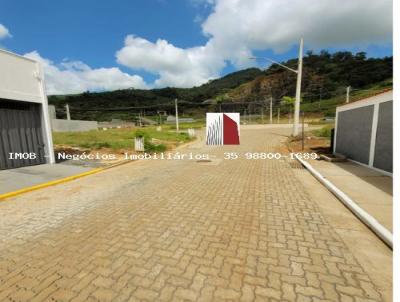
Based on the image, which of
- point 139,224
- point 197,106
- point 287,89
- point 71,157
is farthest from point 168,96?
point 139,224

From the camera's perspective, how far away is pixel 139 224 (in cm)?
420

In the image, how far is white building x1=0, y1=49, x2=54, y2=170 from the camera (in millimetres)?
8617

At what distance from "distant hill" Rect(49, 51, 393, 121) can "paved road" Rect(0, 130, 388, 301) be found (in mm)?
81379

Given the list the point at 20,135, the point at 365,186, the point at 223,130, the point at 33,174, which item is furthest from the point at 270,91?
the point at 33,174

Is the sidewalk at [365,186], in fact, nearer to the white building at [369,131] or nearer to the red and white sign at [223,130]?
the white building at [369,131]

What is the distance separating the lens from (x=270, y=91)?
9456 centimetres

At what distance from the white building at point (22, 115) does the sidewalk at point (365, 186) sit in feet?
39.0

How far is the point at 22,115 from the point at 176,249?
9.99 m

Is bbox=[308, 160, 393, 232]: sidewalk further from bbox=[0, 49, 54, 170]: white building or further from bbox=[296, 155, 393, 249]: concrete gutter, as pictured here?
bbox=[0, 49, 54, 170]: white building

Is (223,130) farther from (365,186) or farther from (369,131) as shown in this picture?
(365,186)

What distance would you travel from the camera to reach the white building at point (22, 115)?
8617 millimetres

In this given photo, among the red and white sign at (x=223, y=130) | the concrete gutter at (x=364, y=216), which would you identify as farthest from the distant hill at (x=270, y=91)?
the concrete gutter at (x=364, y=216)

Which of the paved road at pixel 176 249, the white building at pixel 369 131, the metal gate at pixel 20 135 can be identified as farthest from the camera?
the metal gate at pixel 20 135

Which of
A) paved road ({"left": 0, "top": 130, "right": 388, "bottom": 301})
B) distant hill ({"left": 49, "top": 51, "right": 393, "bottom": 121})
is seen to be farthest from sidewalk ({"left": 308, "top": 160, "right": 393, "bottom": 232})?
distant hill ({"left": 49, "top": 51, "right": 393, "bottom": 121})
